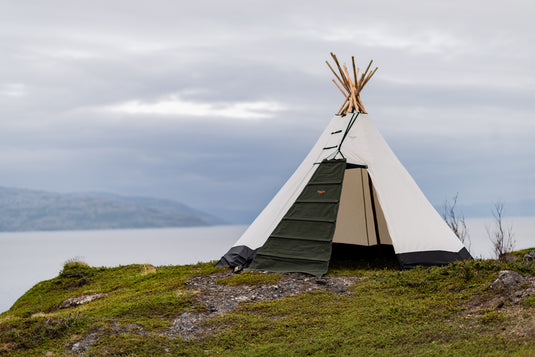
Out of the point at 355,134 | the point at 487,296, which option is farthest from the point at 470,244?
the point at 487,296

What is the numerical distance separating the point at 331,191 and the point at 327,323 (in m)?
3.82

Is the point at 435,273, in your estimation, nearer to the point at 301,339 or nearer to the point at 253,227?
the point at 301,339

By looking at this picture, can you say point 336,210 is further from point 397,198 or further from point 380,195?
point 397,198

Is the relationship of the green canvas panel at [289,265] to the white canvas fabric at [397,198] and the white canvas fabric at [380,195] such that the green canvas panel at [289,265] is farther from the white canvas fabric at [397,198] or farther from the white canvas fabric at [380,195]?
the white canvas fabric at [397,198]

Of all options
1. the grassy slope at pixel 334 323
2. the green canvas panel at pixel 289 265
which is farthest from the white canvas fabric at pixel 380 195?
the grassy slope at pixel 334 323

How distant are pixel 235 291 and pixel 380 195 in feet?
11.9

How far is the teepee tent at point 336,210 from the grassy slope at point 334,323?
1060 millimetres

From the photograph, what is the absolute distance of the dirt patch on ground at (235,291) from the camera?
6855 mm

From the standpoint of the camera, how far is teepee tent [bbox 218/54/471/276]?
30.7 ft

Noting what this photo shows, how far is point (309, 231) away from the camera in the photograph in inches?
379

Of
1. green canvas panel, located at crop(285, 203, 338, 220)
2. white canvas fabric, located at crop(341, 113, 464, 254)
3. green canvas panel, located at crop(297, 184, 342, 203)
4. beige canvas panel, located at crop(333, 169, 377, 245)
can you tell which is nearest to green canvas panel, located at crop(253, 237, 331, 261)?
green canvas panel, located at crop(285, 203, 338, 220)

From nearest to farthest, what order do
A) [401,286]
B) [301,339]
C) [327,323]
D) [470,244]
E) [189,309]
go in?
1. [301,339]
2. [327,323]
3. [189,309]
4. [401,286]
5. [470,244]

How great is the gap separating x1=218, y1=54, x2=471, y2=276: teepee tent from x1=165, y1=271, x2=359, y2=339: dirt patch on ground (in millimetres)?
487

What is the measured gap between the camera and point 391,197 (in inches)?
392
